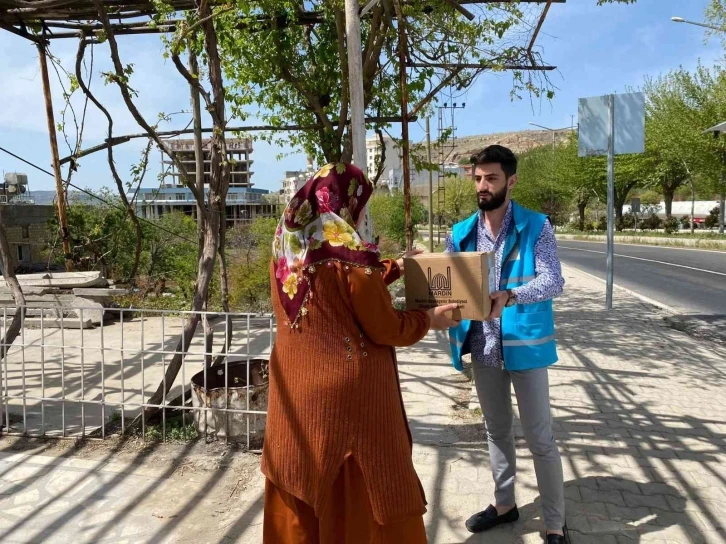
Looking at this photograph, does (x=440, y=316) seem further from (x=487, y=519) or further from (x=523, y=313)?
(x=487, y=519)

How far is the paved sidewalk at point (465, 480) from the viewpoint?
2.93 metres

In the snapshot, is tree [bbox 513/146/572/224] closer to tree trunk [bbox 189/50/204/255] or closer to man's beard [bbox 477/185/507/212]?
tree trunk [bbox 189/50/204/255]

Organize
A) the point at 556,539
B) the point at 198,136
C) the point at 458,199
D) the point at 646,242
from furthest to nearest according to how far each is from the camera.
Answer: the point at 458,199 < the point at 646,242 < the point at 198,136 < the point at 556,539

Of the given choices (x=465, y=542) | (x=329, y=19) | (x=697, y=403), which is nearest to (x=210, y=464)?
(x=465, y=542)

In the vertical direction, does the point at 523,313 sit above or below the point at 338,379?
above

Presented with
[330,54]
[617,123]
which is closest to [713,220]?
[617,123]

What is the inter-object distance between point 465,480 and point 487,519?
584 millimetres

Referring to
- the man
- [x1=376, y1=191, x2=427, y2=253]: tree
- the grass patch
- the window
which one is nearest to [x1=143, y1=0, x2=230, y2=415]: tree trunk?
the grass patch

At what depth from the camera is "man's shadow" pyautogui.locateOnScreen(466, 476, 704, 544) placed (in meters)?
2.85

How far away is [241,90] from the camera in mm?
7266

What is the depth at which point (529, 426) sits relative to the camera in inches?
101

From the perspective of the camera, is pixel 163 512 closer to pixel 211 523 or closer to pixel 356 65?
pixel 211 523

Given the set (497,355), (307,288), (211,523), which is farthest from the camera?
(211,523)

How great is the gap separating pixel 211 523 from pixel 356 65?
2954mm
